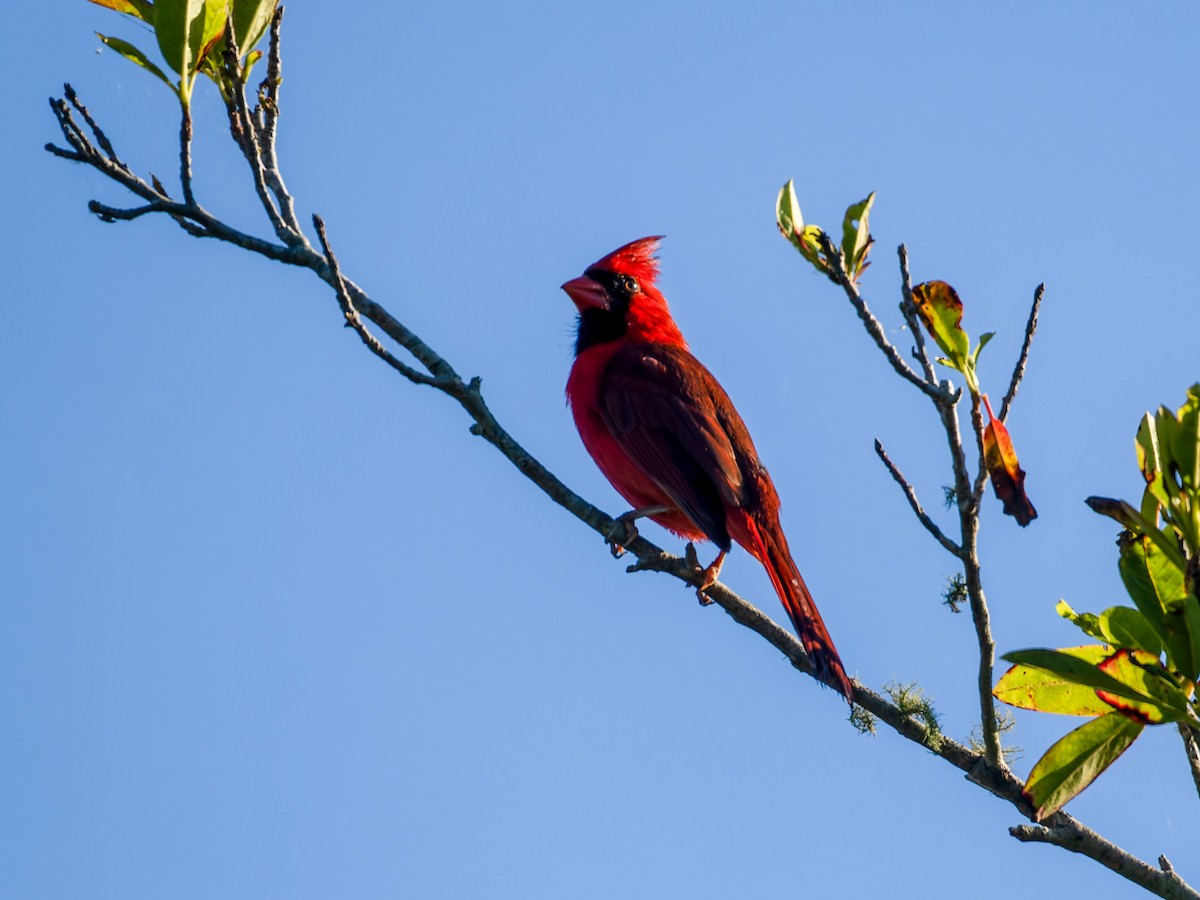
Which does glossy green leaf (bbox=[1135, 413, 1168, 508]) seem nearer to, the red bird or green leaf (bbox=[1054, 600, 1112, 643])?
green leaf (bbox=[1054, 600, 1112, 643])

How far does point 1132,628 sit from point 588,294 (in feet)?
10.5

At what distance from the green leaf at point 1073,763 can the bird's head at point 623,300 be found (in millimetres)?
2777

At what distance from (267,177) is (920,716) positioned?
1790 millimetres

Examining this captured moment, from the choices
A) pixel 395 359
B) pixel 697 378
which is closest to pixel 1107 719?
pixel 395 359

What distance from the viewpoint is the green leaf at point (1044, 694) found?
2.52 meters

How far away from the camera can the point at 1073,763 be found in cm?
252

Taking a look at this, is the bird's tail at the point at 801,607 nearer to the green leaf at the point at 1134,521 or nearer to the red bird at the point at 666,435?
the red bird at the point at 666,435

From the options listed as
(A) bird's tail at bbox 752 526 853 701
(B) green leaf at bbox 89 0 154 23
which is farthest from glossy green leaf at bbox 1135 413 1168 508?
(B) green leaf at bbox 89 0 154 23

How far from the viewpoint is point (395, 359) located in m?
2.83

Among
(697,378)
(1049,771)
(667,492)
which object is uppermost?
(697,378)

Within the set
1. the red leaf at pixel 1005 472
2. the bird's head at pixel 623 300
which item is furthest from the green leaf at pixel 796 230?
the bird's head at pixel 623 300

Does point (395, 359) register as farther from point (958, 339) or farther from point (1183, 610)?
point (1183, 610)

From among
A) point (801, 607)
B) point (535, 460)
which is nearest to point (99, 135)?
point (535, 460)

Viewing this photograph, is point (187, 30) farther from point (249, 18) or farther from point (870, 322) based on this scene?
point (870, 322)
